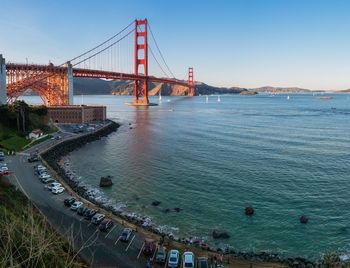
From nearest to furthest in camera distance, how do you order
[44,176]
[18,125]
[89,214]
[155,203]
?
[89,214], [155,203], [44,176], [18,125]

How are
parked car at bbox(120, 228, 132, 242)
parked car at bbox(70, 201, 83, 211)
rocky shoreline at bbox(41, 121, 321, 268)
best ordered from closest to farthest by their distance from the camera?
rocky shoreline at bbox(41, 121, 321, 268) → parked car at bbox(120, 228, 132, 242) → parked car at bbox(70, 201, 83, 211)

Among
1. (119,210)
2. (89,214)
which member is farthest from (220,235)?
(89,214)

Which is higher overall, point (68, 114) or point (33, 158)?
point (68, 114)

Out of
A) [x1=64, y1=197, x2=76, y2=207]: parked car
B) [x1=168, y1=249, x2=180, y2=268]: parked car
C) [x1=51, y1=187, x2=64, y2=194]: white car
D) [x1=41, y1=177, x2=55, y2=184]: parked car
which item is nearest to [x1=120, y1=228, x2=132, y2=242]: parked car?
[x1=168, y1=249, x2=180, y2=268]: parked car

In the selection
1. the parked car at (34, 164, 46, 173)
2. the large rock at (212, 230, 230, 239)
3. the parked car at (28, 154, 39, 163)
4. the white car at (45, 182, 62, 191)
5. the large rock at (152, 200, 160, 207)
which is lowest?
the large rock at (212, 230, 230, 239)

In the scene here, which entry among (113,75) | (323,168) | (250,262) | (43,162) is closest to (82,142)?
(43,162)

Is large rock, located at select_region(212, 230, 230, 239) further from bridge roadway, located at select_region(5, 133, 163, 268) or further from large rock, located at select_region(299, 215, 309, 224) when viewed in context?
large rock, located at select_region(299, 215, 309, 224)

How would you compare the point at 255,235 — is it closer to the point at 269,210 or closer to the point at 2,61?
the point at 269,210

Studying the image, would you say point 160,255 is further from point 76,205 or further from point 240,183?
point 240,183
